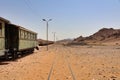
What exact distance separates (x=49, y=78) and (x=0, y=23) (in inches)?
312

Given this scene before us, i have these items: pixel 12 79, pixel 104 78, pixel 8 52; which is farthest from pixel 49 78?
pixel 8 52

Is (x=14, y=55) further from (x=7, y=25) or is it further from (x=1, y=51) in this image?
(x=1, y=51)

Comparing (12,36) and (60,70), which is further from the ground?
(12,36)

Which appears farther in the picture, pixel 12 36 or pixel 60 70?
pixel 12 36

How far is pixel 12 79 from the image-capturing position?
13.3 m

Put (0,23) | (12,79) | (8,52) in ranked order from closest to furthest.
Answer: (12,79) → (0,23) → (8,52)

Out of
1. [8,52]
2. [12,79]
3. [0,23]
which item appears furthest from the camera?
[8,52]

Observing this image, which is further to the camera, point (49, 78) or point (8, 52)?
point (8, 52)

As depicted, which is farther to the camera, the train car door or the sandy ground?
the train car door

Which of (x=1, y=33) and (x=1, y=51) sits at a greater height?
(x=1, y=33)

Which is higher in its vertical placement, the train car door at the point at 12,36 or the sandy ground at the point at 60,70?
the train car door at the point at 12,36

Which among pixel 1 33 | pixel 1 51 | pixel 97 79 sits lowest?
pixel 97 79

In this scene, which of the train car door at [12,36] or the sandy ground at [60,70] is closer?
the sandy ground at [60,70]

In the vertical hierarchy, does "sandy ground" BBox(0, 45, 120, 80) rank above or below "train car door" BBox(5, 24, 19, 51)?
below
